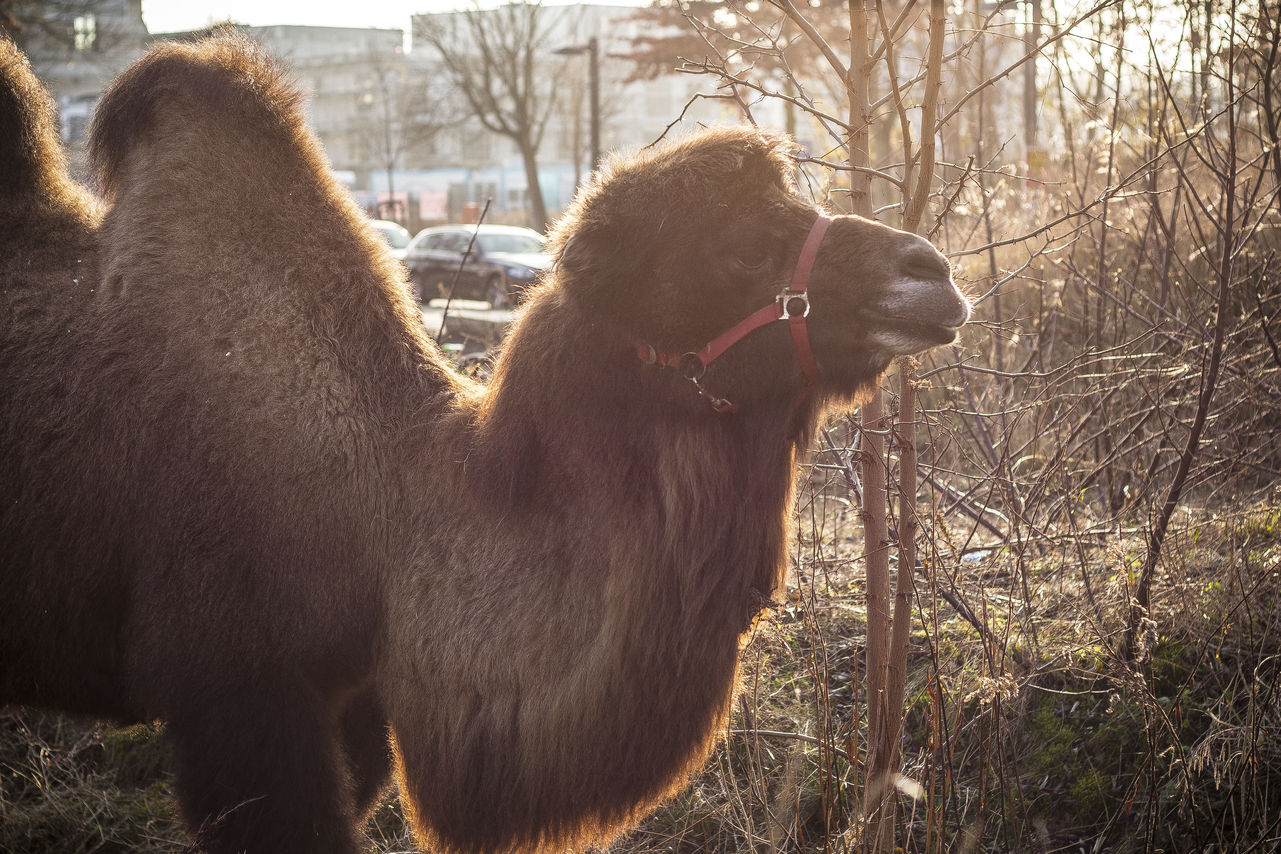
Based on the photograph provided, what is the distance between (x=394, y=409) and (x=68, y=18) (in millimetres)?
25977

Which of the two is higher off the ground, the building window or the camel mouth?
the building window

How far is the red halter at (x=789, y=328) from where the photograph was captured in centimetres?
287

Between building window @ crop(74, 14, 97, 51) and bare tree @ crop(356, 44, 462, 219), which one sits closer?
building window @ crop(74, 14, 97, 51)

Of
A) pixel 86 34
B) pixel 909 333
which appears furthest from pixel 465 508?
pixel 86 34

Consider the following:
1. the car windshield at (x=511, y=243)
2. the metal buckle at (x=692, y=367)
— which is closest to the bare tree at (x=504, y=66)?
the car windshield at (x=511, y=243)

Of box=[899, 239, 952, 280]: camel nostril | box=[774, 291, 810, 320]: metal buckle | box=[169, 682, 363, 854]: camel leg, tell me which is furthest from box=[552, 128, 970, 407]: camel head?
box=[169, 682, 363, 854]: camel leg

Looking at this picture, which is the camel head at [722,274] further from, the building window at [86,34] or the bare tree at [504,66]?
the bare tree at [504,66]

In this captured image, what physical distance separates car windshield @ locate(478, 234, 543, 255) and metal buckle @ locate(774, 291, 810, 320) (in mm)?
22285

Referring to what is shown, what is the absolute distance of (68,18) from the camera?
24.2m

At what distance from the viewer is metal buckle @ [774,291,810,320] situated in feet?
9.40

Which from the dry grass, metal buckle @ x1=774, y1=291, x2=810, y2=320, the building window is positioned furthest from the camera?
the building window

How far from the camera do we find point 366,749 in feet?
11.6

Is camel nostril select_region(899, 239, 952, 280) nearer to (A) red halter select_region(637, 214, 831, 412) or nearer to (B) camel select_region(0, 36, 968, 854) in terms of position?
(B) camel select_region(0, 36, 968, 854)

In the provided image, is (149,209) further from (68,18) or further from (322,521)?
(68,18)
